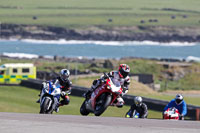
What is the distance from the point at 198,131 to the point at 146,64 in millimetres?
68607

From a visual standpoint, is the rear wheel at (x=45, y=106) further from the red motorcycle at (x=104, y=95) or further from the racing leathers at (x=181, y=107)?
the racing leathers at (x=181, y=107)

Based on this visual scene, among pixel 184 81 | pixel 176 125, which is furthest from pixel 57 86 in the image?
pixel 184 81

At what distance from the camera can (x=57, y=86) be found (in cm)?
1692

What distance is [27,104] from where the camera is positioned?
82.6 feet

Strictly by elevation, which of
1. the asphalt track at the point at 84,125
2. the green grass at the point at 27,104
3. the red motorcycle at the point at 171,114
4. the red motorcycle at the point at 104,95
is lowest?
the green grass at the point at 27,104

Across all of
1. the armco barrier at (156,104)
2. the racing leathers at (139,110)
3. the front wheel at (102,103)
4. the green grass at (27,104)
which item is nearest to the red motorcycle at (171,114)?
the racing leathers at (139,110)

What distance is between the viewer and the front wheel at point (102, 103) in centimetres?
1591

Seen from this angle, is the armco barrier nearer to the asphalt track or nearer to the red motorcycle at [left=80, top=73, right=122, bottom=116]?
the red motorcycle at [left=80, top=73, right=122, bottom=116]

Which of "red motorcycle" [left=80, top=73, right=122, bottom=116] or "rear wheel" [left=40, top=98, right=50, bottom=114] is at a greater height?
"red motorcycle" [left=80, top=73, right=122, bottom=116]

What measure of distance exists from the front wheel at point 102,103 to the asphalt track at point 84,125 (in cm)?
261

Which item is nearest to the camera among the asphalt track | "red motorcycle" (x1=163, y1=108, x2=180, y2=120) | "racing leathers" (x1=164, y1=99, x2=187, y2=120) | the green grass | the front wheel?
the asphalt track

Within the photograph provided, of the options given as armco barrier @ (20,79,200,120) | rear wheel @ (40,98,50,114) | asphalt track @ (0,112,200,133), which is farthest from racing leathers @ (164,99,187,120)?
armco barrier @ (20,79,200,120)

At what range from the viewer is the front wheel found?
52.2 feet

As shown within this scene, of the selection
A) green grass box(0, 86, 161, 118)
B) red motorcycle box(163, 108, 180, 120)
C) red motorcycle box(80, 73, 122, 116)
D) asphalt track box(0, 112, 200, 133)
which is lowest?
green grass box(0, 86, 161, 118)
